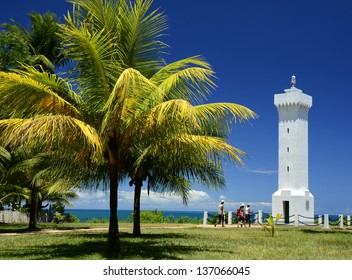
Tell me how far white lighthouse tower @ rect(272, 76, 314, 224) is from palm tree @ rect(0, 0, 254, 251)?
27038mm

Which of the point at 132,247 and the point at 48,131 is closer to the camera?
the point at 48,131

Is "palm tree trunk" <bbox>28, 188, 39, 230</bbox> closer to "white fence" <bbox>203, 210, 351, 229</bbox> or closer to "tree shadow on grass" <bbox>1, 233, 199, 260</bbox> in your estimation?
"tree shadow on grass" <bbox>1, 233, 199, 260</bbox>

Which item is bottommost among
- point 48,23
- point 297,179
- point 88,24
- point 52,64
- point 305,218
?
point 305,218

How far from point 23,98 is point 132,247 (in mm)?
5674

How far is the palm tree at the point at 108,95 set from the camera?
41.2 ft

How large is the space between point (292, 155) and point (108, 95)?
28.8 meters

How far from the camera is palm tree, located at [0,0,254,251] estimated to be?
1255 cm

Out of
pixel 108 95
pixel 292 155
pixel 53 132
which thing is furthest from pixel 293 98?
pixel 53 132

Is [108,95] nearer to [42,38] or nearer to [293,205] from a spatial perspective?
[42,38]

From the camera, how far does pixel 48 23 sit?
31.2 meters

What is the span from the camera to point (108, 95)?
541 inches

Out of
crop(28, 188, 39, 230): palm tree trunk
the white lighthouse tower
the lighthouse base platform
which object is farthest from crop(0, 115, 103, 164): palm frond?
the white lighthouse tower

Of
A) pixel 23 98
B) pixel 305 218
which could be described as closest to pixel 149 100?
pixel 23 98
